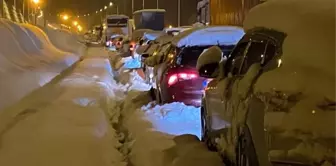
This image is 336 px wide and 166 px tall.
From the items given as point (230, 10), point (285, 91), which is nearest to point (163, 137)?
point (285, 91)

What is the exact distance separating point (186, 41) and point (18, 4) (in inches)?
2412

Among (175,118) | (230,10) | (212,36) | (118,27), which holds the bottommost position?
(118,27)

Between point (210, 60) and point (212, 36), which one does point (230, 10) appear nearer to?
point (212, 36)

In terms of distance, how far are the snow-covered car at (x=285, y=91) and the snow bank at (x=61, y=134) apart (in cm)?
190

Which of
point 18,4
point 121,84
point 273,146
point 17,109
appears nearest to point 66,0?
point 18,4

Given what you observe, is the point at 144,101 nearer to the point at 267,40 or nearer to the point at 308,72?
the point at 267,40

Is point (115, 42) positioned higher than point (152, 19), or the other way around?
point (152, 19)

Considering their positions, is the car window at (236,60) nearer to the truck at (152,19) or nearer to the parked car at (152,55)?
the parked car at (152,55)

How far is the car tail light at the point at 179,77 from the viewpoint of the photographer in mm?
10681

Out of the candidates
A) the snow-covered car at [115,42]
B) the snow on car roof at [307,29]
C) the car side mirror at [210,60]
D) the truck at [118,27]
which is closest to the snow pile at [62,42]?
the snow-covered car at [115,42]

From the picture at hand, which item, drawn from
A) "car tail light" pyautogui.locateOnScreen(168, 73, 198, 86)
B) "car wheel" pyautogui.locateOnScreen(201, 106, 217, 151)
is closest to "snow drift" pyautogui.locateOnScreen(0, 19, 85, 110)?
"car tail light" pyautogui.locateOnScreen(168, 73, 198, 86)

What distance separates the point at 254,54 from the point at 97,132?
354cm

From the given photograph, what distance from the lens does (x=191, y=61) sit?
1095 cm

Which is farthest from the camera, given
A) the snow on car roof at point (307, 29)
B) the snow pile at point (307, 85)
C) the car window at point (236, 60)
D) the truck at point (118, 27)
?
the truck at point (118, 27)
